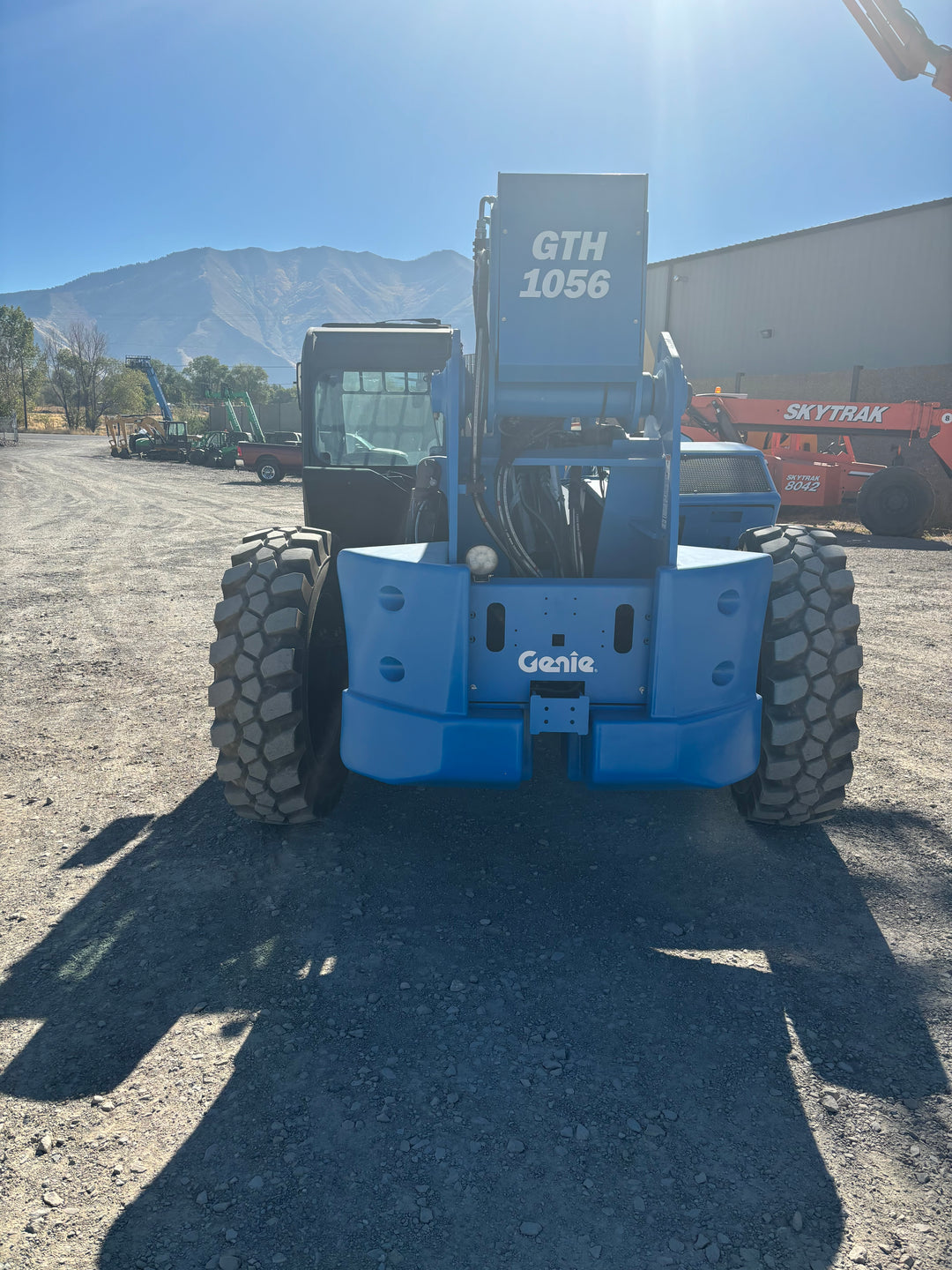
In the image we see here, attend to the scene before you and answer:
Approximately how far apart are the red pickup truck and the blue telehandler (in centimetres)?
2689

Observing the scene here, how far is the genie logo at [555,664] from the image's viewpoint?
3.62 metres

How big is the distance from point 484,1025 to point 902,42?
2524 cm

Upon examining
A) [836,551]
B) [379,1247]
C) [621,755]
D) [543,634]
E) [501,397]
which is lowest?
[379,1247]

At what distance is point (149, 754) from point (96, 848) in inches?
47.7

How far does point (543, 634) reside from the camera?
142 inches

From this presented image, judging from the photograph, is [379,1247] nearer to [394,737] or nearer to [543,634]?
[394,737]

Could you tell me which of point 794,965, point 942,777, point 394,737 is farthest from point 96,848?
point 942,777

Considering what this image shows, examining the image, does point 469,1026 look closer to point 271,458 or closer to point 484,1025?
point 484,1025

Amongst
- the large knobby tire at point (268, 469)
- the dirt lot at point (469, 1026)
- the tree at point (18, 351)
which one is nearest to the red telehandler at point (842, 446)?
the dirt lot at point (469, 1026)

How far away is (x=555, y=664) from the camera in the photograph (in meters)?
3.63

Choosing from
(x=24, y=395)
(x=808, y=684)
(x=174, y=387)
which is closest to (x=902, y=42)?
(x=808, y=684)

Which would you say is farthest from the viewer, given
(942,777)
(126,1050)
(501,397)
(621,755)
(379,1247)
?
(942,777)

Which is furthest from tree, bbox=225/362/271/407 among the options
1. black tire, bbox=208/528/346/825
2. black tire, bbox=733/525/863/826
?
black tire, bbox=733/525/863/826

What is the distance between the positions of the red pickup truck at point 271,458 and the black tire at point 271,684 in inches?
1054
